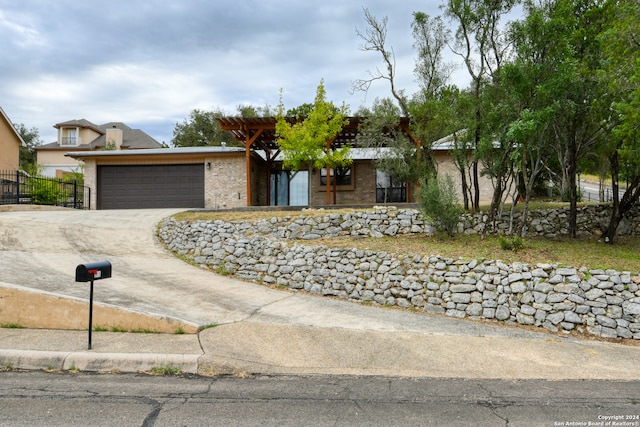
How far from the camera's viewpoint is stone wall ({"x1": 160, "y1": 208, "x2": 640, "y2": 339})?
8273mm

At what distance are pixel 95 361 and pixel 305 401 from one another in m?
2.92

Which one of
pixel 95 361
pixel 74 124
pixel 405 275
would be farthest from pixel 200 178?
pixel 74 124

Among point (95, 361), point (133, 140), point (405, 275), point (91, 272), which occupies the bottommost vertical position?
point (95, 361)

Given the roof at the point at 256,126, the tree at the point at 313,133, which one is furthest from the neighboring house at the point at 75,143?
the tree at the point at 313,133

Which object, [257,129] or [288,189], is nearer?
[257,129]

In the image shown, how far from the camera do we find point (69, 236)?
41.2ft

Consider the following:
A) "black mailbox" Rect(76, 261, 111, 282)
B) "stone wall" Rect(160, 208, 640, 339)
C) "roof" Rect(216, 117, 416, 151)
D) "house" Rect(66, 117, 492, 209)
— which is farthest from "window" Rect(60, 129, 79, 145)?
"black mailbox" Rect(76, 261, 111, 282)

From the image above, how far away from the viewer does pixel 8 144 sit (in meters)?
27.5

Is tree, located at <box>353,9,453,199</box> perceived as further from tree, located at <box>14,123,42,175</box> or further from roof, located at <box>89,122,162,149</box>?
tree, located at <box>14,123,42,175</box>

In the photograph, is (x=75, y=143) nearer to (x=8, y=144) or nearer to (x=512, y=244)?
(x=8, y=144)

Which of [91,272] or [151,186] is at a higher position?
[151,186]

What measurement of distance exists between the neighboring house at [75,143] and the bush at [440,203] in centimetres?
3337

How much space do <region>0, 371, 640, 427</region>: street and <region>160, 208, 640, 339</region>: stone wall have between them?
3.13 m

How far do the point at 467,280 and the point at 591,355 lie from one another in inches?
113
